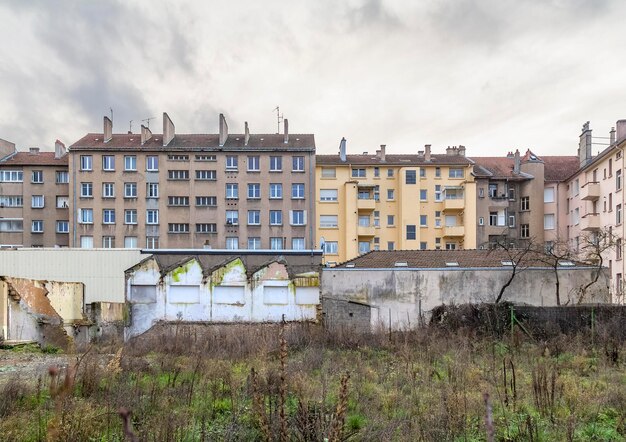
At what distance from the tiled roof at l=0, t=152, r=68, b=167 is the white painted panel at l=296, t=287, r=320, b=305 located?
32.5 meters

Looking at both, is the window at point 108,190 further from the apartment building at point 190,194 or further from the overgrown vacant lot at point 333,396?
the overgrown vacant lot at point 333,396

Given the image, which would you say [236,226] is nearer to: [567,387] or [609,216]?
[609,216]

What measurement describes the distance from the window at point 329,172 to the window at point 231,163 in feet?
28.3

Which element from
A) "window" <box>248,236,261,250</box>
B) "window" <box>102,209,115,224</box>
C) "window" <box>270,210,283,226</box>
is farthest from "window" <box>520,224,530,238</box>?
"window" <box>102,209,115,224</box>

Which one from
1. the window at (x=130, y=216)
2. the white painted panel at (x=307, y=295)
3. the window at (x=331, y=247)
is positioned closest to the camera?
the white painted panel at (x=307, y=295)

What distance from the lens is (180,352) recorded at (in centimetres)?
1442

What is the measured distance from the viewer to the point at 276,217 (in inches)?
1829

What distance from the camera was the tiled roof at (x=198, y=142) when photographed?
46.2 meters

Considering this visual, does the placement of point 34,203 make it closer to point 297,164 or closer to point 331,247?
point 297,164

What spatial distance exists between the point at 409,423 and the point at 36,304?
67.8 feet

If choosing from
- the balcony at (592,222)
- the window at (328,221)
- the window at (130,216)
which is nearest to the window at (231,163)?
the window at (130,216)

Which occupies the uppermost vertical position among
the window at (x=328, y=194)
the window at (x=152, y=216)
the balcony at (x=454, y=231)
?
the window at (x=328, y=194)

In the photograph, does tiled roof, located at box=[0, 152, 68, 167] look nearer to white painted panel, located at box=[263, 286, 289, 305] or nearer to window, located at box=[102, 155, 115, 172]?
window, located at box=[102, 155, 115, 172]

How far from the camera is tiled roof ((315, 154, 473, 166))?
49.8m
